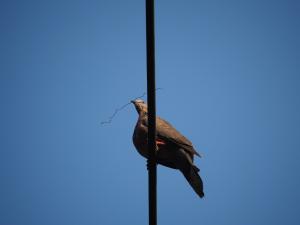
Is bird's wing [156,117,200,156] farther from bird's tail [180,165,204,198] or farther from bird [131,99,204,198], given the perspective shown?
bird's tail [180,165,204,198]

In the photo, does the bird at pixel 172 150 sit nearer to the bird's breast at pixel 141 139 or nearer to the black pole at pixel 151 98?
the bird's breast at pixel 141 139

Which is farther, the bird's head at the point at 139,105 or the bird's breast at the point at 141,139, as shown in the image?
the bird's head at the point at 139,105

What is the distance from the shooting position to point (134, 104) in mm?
6164

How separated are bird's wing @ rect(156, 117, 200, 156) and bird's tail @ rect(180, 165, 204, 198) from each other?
0.23m

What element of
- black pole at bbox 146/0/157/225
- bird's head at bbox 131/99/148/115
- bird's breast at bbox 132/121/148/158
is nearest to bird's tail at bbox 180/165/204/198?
bird's breast at bbox 132/121/148/158

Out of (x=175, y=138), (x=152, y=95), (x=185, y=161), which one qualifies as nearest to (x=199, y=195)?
(x=185, y=161)

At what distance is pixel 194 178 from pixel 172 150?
1.65 feet

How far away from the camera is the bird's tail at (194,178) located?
17.5 feet

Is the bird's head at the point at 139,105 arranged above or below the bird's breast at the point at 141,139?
above

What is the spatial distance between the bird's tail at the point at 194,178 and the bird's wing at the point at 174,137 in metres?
0.23

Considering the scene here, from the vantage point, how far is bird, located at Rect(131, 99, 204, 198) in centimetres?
540

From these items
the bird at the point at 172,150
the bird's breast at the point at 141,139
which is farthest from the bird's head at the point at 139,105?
the bird's breast at the point at 141,139

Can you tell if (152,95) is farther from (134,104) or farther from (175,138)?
(134,104)

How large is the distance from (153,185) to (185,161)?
7.53 feet
